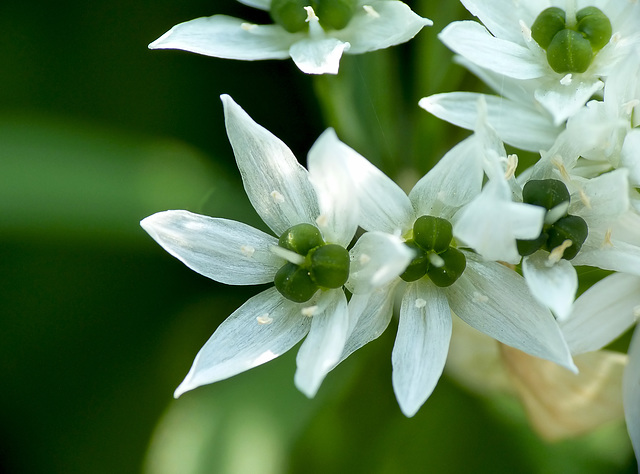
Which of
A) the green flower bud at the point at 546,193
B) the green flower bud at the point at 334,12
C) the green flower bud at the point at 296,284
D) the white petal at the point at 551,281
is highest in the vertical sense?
the green flower bud at the point at 334,12

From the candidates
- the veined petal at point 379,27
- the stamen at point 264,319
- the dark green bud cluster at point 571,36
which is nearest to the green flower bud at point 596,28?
the dark green bud cluster at point 571,36

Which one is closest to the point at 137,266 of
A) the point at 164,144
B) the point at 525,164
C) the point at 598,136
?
the point at 164,144

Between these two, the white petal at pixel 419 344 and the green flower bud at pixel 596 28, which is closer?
the white petal at pixel 419 344

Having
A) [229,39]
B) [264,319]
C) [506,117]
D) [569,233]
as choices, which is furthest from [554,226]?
[229,39]

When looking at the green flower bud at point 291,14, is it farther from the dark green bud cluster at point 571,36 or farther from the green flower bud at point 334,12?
the dark green bud cluster at point 571,36

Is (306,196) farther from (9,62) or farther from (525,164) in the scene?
(9,62)

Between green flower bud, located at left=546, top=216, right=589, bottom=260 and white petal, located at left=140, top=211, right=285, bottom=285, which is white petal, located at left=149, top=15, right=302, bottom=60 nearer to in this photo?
white petal, located at left=140, top=211, right=285, bottom=285

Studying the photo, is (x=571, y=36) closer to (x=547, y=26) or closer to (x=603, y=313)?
(x=547, y=26)
